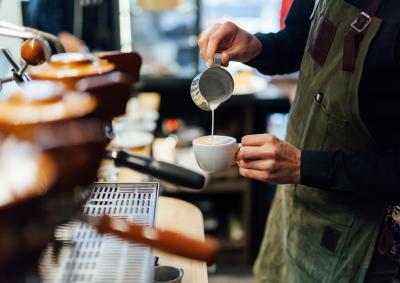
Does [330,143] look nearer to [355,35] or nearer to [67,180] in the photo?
[355,35]

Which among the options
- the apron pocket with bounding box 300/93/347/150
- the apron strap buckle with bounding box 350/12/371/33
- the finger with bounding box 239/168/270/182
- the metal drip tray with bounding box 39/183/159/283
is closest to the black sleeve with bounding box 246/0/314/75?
the apron pocket with bounding box 300/93/347/150

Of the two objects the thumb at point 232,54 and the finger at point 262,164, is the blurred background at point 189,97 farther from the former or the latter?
the finger at point 262,164

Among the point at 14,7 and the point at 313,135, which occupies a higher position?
the point at 14,7

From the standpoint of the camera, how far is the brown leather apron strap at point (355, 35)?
121 cm

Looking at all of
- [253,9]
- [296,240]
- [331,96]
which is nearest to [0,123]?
[331,96]

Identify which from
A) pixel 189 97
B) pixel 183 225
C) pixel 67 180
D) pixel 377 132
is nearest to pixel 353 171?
pixel 377 132

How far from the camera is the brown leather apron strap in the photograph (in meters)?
1.21

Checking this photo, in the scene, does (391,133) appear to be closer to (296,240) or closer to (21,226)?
(296,240)

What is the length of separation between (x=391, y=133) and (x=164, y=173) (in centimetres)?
73

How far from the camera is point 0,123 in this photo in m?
0.63

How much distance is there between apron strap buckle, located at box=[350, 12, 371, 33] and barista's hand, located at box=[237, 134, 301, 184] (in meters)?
0.34

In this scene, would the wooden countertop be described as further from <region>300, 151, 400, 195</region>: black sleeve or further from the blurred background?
the blurred background

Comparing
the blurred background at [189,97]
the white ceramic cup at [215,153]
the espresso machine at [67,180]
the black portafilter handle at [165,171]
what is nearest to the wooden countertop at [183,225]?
the white ceramic cup at [215,153]

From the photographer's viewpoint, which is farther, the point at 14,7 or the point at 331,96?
the point at 14,7
